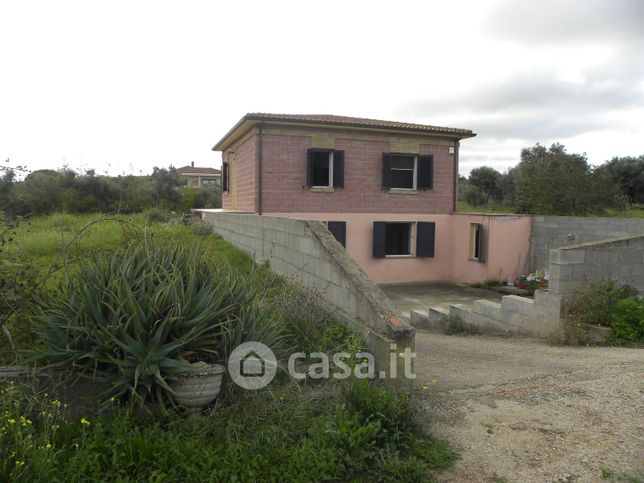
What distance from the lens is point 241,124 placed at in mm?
14805

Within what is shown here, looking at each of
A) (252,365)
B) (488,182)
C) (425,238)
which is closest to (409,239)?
(425,238)

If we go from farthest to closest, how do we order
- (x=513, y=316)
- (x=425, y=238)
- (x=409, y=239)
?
(x=409, y=239)
(x=425, y=238)
(x=513, y=316)

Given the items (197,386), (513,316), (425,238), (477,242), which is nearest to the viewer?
(197,386)

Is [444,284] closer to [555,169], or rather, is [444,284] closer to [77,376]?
→ [555,169]

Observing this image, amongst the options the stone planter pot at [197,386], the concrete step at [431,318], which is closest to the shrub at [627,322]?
the concrete step at [431,318]

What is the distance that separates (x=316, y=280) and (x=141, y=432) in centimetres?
341

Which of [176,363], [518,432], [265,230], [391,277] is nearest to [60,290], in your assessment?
[176,363]

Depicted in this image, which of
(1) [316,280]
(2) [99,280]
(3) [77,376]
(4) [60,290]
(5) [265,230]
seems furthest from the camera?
(5) [265,230]

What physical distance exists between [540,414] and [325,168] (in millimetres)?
12480

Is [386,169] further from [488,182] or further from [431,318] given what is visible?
[488,182]

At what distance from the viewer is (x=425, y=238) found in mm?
16594

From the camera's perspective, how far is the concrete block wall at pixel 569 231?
11677mm

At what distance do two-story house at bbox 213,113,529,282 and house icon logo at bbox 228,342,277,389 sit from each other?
10891mm

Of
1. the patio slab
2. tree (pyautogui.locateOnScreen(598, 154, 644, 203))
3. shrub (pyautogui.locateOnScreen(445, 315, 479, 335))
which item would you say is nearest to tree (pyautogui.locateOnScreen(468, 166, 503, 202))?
tree (pyautogui.locateOnScreen(598, 154, 644, 203))
